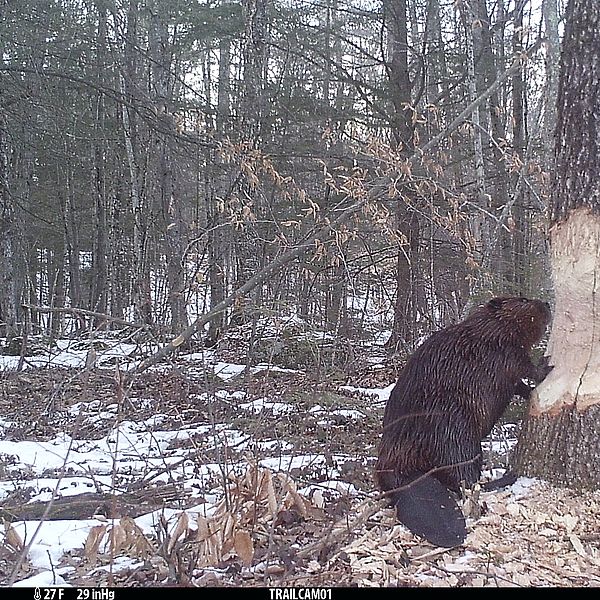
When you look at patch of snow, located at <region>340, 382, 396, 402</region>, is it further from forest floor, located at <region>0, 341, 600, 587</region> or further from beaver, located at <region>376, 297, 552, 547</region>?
beaver, located at <region>376, 297, 552, 547</region>

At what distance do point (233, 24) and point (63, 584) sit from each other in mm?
9463

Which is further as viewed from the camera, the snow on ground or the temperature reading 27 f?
the snow on ground

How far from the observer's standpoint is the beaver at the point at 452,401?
3.36 m

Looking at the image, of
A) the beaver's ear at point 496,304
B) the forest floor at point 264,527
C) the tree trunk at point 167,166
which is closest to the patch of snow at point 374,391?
the forest floor at point 264,527

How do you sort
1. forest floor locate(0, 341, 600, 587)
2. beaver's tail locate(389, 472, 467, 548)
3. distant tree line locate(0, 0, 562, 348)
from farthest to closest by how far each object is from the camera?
distant tree line locate(0, 0, 562, 348)
beaver's tail locate(389, 472, 467, 548)
forest floor locate(0, 341, 600, 587)

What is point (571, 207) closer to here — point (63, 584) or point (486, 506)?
point (486, 506)

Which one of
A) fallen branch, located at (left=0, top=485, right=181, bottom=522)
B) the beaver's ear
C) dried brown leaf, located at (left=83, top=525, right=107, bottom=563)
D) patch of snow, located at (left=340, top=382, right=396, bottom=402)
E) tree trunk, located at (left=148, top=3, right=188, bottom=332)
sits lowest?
patch of snow, located at (left=340, top=382, right=396, bottom=402)

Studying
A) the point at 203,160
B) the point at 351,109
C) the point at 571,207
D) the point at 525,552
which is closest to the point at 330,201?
the point at 351,109

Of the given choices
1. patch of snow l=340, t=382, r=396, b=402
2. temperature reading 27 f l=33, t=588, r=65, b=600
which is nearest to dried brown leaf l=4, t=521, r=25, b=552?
temperature reading 27 f l=33, t=588, r=65, b=600

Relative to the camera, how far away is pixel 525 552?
2.97 m

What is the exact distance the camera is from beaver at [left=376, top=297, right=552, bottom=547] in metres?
3.36

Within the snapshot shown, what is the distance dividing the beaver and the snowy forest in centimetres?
14

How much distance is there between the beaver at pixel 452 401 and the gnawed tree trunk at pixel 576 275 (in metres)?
0.18

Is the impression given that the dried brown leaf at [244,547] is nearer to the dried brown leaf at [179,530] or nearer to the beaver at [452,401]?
the dried brown leaf at [179,530]
